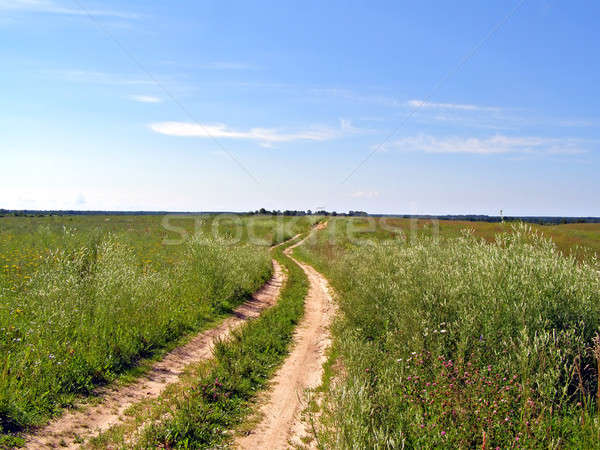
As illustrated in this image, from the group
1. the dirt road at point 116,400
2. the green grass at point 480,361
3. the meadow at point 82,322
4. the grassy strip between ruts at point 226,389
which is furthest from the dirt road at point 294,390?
the meadow at point 82,322

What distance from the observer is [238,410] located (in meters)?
6.00

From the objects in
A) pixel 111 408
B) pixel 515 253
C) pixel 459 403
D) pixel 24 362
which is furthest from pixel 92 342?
pixel 515 253

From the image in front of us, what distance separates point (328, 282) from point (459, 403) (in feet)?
49.3

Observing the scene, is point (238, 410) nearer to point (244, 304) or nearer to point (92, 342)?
point (92, 342)

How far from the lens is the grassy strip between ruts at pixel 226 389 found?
5.09 m

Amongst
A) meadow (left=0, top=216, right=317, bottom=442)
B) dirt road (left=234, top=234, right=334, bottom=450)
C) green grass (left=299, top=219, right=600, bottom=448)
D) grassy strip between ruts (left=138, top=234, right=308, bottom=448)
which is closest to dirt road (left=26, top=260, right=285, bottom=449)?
meadow (left=0, top=216, right=317, bottom=442)

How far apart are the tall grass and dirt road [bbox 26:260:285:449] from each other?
0.33 m

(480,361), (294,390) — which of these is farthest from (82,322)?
(480,361)

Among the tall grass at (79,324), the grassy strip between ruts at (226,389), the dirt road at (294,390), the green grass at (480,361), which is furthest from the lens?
the tall grass at (79,324)

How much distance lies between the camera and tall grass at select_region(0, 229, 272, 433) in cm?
571

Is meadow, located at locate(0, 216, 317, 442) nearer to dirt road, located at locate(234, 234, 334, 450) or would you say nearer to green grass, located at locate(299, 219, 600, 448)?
dirt road, located at locate(234, 234, 334, 450)

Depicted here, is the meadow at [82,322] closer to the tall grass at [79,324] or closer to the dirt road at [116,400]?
the tall grass at [79,324]

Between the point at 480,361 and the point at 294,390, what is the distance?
125 inches

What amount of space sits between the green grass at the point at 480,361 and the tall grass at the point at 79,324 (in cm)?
403
